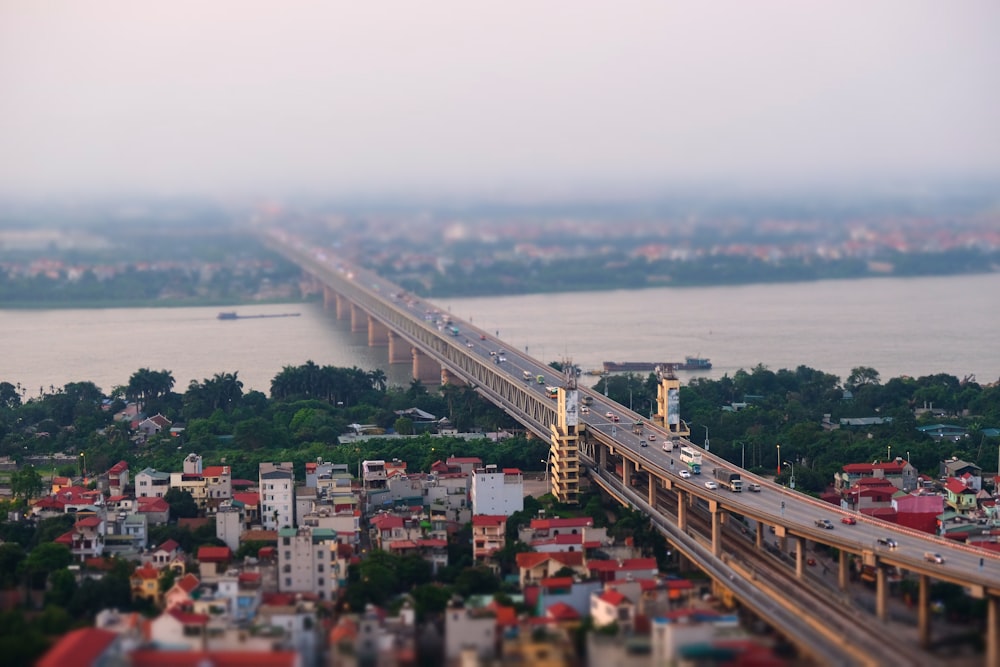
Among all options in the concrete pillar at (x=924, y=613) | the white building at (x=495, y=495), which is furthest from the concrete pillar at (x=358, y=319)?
the concrete pillar at (x=924, y=613)

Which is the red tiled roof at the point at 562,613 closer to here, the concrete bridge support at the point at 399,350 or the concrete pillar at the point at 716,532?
the concrete pillar at the point at 716,532

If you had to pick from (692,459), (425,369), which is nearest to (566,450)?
(692,459)

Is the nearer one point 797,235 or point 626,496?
point 626,496

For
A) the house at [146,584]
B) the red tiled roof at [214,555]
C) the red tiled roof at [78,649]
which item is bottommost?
the house at [146,584]

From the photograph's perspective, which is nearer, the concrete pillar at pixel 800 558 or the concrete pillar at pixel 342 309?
the concrete pillar at pixel 800 558

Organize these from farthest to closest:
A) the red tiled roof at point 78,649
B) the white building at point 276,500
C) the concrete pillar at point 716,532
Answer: the white building at point 276,500, the concrete pillar at point 716,532, the red tiled roof at point 78,649

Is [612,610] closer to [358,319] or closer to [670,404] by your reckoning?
[670,404]

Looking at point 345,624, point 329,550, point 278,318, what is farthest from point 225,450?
point 278,318

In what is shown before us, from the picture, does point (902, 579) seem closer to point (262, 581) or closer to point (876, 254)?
point (262, 581)
